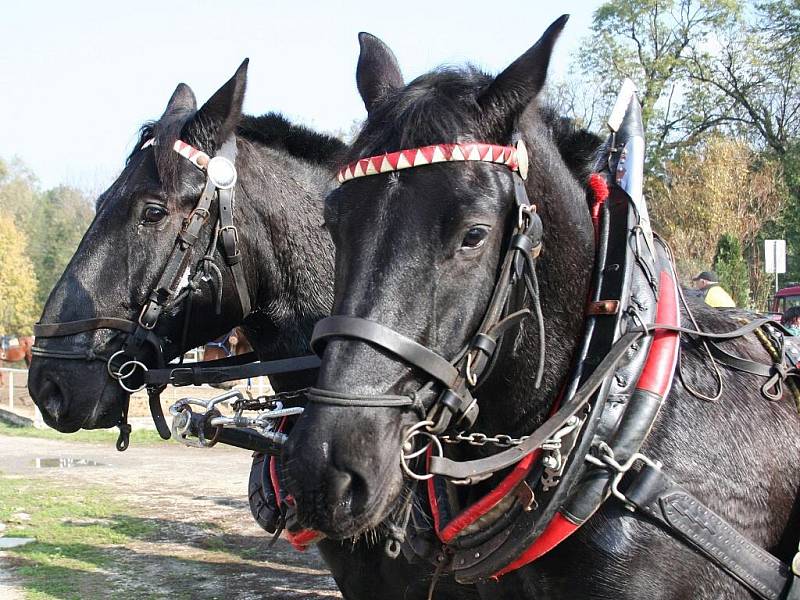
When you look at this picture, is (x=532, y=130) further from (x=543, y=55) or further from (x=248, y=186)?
(x=248, y=186)

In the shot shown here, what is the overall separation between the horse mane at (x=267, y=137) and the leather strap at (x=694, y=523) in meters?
2.02

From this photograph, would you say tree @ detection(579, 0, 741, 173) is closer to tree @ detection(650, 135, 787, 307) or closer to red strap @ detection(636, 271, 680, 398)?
tree @ detection(650, 135, 787, 307)

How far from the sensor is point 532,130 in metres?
2.16

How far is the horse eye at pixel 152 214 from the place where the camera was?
329 centimetres

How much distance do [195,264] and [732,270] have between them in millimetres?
13738

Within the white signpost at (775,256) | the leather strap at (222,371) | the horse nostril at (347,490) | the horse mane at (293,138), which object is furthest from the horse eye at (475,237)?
the white signpost at (775,256)

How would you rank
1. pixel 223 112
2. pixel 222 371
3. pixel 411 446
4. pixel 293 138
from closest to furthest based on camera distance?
pixel 411 446 → pixel 223 112 → pixel 222 371 → pixel 293 138

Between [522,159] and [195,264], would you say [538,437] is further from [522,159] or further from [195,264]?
[195,264]

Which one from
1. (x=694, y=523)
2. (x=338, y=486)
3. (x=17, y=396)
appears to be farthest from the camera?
(x=17, y=396)

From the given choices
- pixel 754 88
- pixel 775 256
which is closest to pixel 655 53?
pixel 754 88

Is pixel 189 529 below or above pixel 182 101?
below

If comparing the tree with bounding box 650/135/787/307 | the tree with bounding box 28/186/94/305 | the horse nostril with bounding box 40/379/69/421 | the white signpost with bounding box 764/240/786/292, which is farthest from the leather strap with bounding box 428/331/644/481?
the tree with bounding box 28/186/94/305

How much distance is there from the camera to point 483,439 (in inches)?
81.9

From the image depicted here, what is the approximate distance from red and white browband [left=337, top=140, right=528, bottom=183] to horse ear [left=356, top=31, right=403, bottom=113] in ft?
1.53
